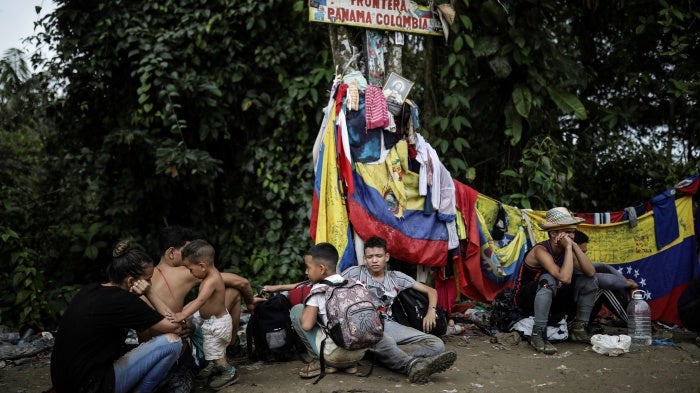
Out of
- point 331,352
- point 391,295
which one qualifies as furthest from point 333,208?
point 331,352

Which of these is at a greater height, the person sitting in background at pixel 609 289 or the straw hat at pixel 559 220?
the straw hat at pixel 559 220

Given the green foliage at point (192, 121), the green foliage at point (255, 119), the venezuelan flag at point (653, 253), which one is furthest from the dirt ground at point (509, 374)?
the green foliage at point (192, 121)

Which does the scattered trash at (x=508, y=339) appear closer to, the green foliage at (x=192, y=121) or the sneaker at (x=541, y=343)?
the sneaker at (x=541, y=343)

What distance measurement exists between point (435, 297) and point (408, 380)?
0.76 meters

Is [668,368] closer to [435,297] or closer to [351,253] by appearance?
[435,297]

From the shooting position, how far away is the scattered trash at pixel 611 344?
16.6ft

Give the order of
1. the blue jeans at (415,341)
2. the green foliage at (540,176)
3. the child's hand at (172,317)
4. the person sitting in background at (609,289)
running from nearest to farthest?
the child's hand at (172,317), the blue jeans at (415,341), the person sitting in background at (609,289), the green foliage at (540,176)

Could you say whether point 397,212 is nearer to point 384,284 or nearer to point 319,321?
point 384,284

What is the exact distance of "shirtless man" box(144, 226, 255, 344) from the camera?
4.26m

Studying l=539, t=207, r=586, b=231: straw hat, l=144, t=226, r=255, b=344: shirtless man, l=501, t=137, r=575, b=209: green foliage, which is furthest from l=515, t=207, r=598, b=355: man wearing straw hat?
l=144, t=226, r=255, b=344: shirtless man

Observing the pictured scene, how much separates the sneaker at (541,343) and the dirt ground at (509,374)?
51mm

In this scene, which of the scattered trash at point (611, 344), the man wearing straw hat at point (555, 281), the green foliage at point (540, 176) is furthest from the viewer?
the green foliage at point (540, 176)

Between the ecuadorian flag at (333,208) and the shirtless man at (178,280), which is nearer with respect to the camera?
the shirtless man at (178,280)

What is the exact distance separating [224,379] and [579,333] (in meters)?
2.89
